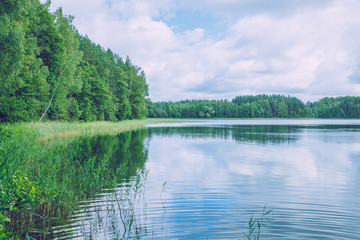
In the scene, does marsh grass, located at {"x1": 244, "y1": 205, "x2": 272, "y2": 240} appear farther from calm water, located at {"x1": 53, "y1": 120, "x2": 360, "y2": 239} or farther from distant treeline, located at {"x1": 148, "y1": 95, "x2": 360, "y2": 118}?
distant treeline, located at {"x1": 148, "y1": 95, "x2": 360, "y2": 118}

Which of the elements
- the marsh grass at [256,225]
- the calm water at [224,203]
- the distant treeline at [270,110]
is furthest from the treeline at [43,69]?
the distant treeline at [270,110]

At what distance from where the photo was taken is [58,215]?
24.7ft

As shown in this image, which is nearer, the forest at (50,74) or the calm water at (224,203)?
the calm water at (224,203)

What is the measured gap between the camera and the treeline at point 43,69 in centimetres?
1986

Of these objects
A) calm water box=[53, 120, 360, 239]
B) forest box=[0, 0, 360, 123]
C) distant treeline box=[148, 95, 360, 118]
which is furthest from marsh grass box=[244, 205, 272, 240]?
distant treeline box=[148, 95, 360, 118]

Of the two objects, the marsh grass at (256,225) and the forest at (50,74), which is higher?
the forest at (50,74)

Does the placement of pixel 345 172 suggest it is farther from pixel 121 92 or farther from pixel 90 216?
pixel 121 92

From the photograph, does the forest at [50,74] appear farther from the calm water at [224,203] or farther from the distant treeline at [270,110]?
the distant treeline at [270,110]

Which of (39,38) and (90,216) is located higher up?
(39,38)

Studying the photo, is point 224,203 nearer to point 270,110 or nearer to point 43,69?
point 43,69

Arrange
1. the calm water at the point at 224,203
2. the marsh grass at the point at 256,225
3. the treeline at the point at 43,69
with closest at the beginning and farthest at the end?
the marsh grass at the point at 256,225 < the calm water at the point at 224,203 < the treeline at the point at 43,69

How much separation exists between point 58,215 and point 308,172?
13.0 metres

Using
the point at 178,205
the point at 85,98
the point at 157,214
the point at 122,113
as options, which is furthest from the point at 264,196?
the point at 122,113

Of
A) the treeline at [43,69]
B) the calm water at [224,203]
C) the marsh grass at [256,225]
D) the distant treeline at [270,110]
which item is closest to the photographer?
the marsh grass at [256,225]
